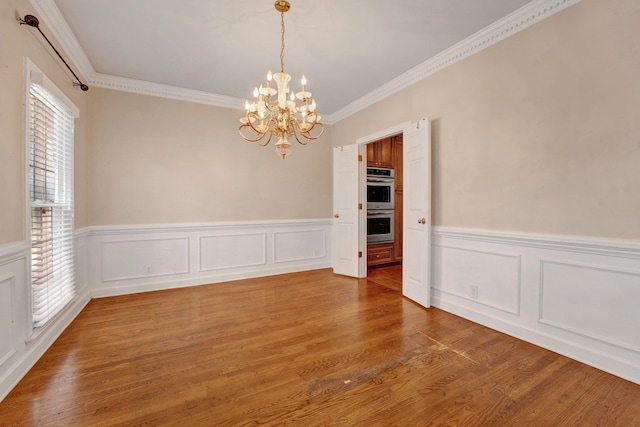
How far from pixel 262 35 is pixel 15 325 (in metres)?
3.02

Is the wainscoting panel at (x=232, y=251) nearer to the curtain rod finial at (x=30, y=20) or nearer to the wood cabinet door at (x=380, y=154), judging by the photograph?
the wood cabinet door at (x=380, y=154)

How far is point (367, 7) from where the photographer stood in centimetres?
234

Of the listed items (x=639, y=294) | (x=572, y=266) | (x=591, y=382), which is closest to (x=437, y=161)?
(x=572, y=266)

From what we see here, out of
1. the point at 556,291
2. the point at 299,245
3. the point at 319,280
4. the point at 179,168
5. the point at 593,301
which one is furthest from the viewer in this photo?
the point at 299,245

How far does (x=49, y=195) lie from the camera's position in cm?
256

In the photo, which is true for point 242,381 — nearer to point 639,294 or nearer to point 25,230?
point 25,230

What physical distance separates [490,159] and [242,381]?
2.87m

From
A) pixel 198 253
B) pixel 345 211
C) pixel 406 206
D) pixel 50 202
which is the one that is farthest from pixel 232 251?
pixel 406 206

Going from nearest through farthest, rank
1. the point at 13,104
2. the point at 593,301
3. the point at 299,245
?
the point at 13,104 → the point at 593,301 → the point at 299,245

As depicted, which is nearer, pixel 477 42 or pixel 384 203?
pixel 477 42

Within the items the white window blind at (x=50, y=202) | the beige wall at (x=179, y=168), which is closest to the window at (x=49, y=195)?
the white window blind at (x=50, y=202)

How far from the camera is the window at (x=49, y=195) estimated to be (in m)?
2.21

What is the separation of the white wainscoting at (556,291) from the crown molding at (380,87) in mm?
1831

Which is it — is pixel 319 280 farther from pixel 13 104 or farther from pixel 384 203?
pixel 13 104
